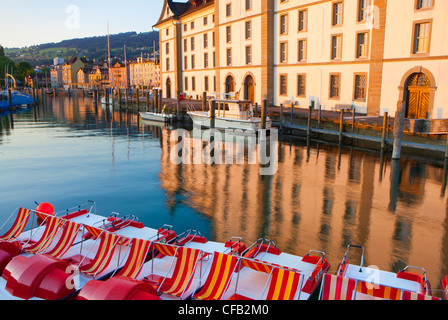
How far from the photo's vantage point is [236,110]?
114 feet

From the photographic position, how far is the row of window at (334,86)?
32.7 m

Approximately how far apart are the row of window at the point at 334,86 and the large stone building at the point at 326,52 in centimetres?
9

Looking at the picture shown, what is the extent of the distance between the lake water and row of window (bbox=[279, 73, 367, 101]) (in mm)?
7542

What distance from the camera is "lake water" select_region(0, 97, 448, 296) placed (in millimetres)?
11906

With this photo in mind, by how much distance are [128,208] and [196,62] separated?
44.9 m

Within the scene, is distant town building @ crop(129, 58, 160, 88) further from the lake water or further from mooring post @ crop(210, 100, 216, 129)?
the lake water

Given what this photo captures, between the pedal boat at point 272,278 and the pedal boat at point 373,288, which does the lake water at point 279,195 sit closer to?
the pedal boat at point 373,288

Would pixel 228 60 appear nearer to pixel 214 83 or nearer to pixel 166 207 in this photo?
pixel 214 83

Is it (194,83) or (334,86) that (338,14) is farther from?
(194,83)

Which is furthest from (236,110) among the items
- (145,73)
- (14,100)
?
(145,73)

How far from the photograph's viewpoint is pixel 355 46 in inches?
1281

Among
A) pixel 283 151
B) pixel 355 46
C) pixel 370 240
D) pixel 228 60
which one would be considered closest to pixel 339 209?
pixel 370 240

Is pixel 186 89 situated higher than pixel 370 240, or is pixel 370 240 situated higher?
pixel 186 89

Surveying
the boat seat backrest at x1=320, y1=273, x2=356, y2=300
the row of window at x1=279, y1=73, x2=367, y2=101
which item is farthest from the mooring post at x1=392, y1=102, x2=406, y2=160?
the boat seat backrest at x1=320, y1=273, x2=356, y2=300
